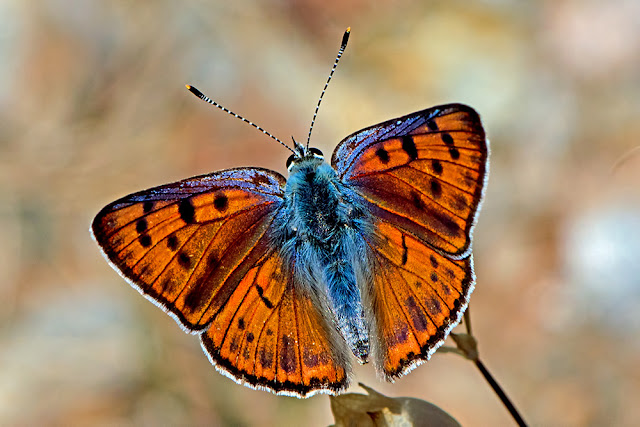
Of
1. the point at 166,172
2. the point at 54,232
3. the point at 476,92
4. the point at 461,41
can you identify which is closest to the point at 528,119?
the point at 476,92

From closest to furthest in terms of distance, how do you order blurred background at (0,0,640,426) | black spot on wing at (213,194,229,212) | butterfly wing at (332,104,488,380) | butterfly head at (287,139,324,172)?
butterfly wing at (332,104,488,380)
black spot on wing at (213,194,229,212)
butterfly head at (287,139,324,172)
blurred background at (0,0,640,426)

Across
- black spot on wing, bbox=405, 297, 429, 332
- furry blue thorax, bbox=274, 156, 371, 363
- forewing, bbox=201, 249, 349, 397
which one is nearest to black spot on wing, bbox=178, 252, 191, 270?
forewing, bbox=201, 249, 349, 397

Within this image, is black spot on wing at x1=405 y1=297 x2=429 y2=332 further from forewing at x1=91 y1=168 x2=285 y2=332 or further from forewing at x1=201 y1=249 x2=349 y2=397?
forewing at x1=91 y1=168 x2=285 y2=332

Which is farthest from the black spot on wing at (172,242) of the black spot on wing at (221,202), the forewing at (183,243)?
the black spot on wing at (221,202)

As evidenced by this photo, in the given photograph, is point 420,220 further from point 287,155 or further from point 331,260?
point 287,155

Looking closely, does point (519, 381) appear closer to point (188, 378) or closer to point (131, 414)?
point (188, 378)

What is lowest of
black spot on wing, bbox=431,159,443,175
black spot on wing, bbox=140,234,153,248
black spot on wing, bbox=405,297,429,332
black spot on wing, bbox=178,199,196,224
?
black spot on wing, bbox=405,297,429,332

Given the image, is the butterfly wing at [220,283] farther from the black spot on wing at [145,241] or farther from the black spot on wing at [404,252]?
the black spot on wing at [404,252]

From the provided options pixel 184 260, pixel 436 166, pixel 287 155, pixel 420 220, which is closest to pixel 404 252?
pixel 420 220
